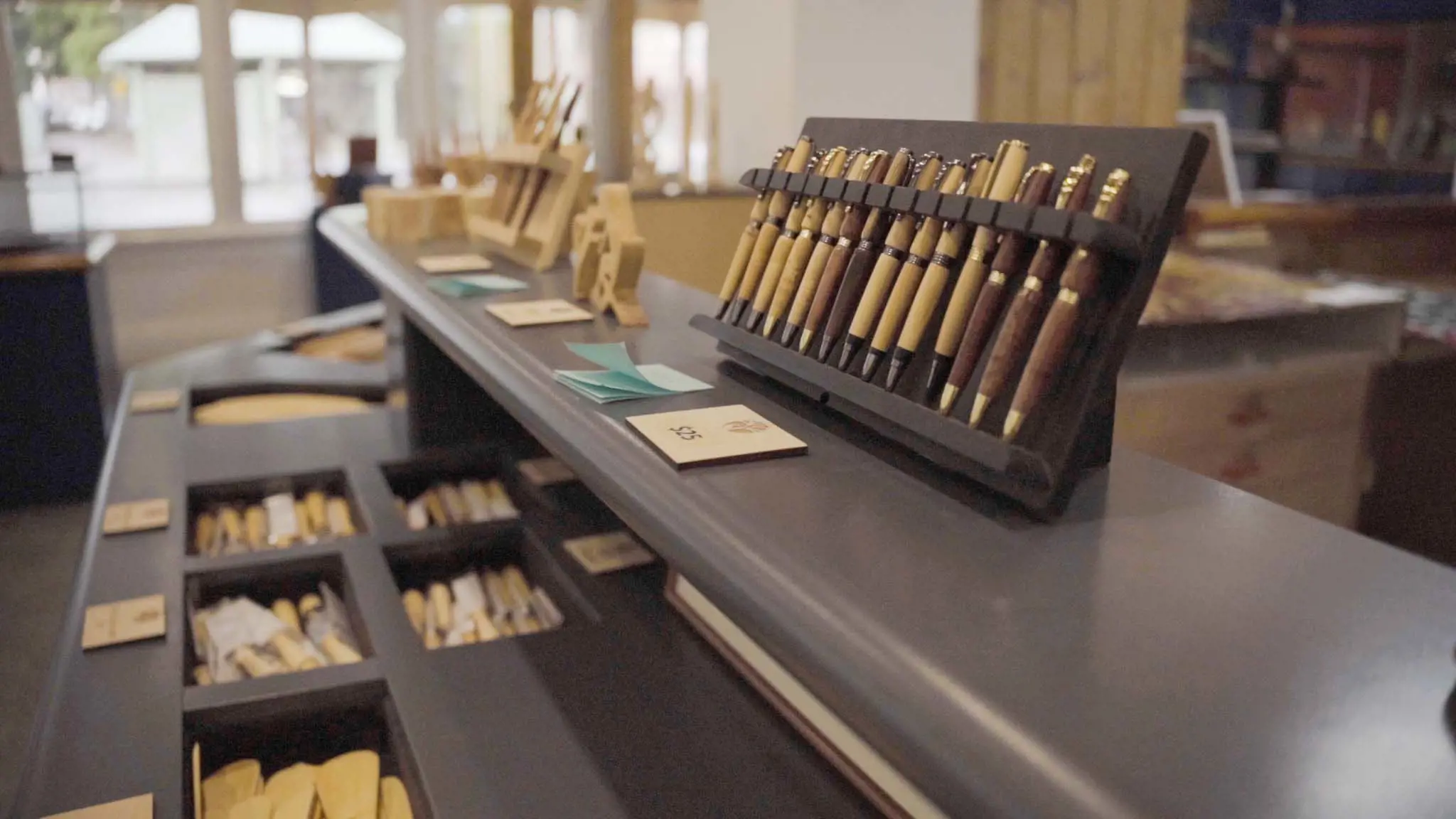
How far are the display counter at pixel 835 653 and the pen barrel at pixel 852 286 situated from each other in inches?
3.9

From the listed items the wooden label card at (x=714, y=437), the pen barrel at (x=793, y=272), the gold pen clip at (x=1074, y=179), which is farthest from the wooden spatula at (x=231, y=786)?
the gold pen clip at (x=1074, y=179)

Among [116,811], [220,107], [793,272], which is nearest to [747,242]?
[793,272]

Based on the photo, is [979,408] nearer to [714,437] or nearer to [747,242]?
[714,437]

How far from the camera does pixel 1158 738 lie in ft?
1.93

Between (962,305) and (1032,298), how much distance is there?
0.08 m

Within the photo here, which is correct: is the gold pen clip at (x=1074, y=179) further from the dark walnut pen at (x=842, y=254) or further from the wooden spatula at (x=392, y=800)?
the wooden spatula at (x=392, y=800)

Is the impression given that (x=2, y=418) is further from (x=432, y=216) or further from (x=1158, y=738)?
(x=1158, y=738)

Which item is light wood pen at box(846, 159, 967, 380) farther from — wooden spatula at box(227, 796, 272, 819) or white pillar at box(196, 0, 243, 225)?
white pillar at box(196, 0, 243, 225)

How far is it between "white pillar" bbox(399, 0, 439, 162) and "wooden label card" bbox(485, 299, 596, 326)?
5.22m

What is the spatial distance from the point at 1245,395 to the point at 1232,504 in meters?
2.59

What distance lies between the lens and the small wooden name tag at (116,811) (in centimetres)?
119

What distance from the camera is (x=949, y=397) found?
973 millimetres

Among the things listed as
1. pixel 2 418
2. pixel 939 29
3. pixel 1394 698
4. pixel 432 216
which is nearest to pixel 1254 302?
pixel 939 29

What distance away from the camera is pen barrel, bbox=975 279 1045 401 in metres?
0.92
